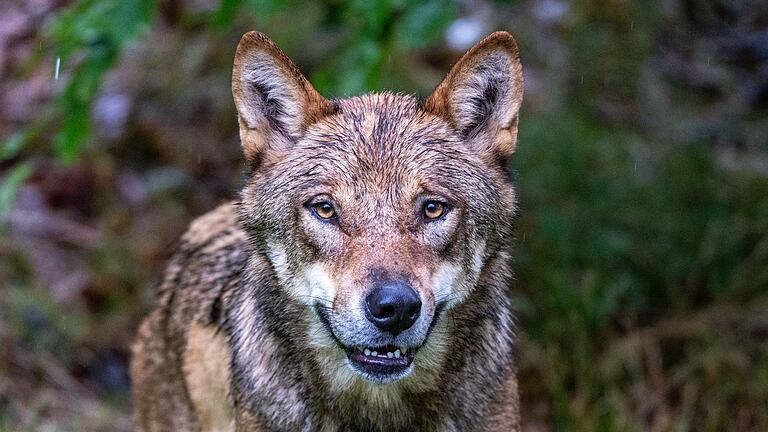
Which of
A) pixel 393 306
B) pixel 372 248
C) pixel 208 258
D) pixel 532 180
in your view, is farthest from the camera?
pixel 532 180

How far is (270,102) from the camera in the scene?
429cm

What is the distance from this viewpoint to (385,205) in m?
3.82

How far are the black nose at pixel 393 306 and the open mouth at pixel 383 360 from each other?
0.64 ft

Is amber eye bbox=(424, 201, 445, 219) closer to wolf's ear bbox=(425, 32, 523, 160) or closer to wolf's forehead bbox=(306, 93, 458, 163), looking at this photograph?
wolf's forehead bbox=(306, 93, 458, 163)

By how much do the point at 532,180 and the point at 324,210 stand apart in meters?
4.28

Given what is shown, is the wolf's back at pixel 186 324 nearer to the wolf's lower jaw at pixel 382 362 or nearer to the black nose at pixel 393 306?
the wolf's lower jaw at pixel 382 362

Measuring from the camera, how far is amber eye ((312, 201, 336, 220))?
153 inches

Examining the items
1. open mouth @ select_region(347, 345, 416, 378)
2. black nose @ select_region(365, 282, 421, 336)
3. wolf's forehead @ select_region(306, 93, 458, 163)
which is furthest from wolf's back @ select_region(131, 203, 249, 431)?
black nose @ select_region(365, 282, 421, 336)

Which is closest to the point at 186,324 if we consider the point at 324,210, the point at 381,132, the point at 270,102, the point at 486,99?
the point at 270,102

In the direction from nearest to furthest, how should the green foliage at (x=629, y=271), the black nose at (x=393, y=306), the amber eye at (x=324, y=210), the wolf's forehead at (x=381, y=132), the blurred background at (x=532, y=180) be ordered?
the black nose at (x=393, y=306)
the amber eye at (x=324, y=210)
the wolf's forehead at (x=381, y=132)
the blurred background at (x=532, y=180)
the green foliage at (x=629, y=271)

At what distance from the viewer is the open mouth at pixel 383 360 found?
375cm

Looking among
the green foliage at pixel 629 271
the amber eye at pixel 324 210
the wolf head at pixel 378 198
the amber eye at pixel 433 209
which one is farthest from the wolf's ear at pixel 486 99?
the green foliage at pixel 629 271

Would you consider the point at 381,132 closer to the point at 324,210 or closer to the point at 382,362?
the point at 324,210

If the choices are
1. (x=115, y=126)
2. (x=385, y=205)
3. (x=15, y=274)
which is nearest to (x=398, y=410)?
(x=385, y=205)
